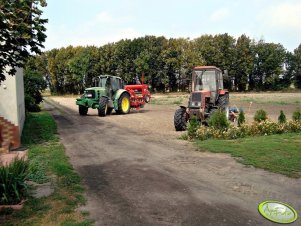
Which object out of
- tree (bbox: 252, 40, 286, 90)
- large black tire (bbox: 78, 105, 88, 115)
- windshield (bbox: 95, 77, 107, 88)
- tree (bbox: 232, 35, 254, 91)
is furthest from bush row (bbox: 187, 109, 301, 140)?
tree (bbox: 252, 40, 286, 90)

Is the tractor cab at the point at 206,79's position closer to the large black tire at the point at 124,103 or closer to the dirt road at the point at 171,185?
the dirt road at the point at 171,185

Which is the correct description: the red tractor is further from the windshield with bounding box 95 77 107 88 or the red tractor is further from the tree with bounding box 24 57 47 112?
the tree with bounding box 24 57 47 112

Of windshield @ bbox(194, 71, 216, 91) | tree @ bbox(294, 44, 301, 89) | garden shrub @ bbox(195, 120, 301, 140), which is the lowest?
garden shrub @ bbox(195, 120, 301, 140)

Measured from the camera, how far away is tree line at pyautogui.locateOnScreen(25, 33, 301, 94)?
6456cm

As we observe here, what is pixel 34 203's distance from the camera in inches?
232

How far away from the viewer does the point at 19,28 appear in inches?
171

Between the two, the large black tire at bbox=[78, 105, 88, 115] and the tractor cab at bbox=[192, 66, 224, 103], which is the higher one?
the tractor cab at bbox=[192, 66, 224, 103]

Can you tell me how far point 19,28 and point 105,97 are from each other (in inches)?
661

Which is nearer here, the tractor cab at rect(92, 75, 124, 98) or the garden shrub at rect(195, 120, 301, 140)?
the garden shrub at rect(195, 120, 301, 140)

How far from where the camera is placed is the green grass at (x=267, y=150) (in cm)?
842

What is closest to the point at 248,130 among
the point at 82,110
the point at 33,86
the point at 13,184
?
the point at 13,184

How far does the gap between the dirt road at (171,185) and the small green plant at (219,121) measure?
1.62 meters

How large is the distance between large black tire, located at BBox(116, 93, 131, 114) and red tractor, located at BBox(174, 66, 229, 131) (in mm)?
7574

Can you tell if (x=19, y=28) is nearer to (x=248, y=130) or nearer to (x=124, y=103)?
(x=248, y=130)
